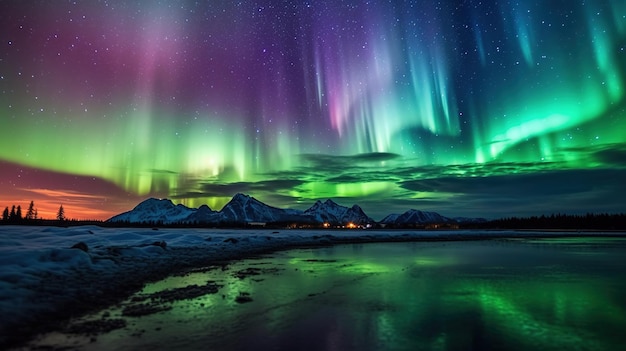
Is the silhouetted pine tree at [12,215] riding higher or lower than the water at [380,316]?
higher

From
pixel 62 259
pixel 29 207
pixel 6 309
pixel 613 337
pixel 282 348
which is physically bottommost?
pixel 613 337

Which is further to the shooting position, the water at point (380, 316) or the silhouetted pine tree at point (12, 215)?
the silhouetted pine tree at point (12, 215)

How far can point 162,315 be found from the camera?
916 centimetres

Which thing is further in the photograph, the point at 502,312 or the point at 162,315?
Answer: the point at 502,312

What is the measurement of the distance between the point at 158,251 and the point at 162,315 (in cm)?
1549

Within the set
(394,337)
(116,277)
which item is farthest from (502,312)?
(116,277)

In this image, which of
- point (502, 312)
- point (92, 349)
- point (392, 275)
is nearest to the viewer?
point (92, 349)

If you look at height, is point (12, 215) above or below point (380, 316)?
above

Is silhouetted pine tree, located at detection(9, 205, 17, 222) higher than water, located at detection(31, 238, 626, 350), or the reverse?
silhouetted pine tree, located at detection(9, 205, 17, 222)

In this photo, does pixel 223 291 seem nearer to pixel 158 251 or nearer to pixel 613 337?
pixel 613 337

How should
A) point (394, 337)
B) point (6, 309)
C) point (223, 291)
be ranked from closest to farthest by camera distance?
point (394, 337)
point (6, 309)
point (223, 291)

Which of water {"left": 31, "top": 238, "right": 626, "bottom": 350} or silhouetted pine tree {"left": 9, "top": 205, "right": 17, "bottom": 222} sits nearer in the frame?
water {"left": 31, "top": 238, "right": 626, "bottom": 350}

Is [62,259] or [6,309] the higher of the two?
[62,259]

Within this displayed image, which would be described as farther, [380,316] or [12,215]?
[12,215]
